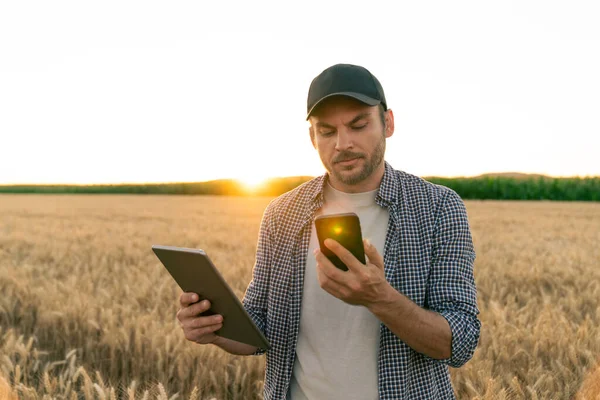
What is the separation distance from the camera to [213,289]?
174 cm

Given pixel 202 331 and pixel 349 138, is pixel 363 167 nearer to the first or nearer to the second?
pixel 349 138

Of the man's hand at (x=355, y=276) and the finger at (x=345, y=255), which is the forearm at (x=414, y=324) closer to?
the man's hand at (x=355, y=276)

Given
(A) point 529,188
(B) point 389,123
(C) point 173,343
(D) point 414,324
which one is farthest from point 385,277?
(A) point 529,188

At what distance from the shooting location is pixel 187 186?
214 ft

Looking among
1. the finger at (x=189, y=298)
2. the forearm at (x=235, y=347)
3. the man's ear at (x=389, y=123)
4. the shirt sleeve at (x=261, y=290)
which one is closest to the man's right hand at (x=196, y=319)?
the finger at (x=189, y=298)

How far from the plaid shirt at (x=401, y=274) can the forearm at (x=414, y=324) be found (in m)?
0.04

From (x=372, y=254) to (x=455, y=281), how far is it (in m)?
0.49

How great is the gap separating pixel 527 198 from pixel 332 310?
160 ft

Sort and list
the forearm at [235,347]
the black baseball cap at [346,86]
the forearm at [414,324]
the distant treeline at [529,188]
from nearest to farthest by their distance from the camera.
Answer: the forearm at [414,324], the black baseball cap at [346,86], the forearm at [235,347], the distant treeline at [529,188]

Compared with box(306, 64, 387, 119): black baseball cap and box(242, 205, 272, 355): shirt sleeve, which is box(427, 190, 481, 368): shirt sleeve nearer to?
box(306, 64, 387, 119): black baseball cap

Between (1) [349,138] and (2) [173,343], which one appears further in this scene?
(2) [173,343]

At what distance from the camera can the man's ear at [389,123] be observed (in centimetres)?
204

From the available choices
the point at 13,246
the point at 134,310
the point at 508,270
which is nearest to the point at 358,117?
the point at 134,310

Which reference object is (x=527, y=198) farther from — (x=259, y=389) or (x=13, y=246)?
(x=259, y=389)
